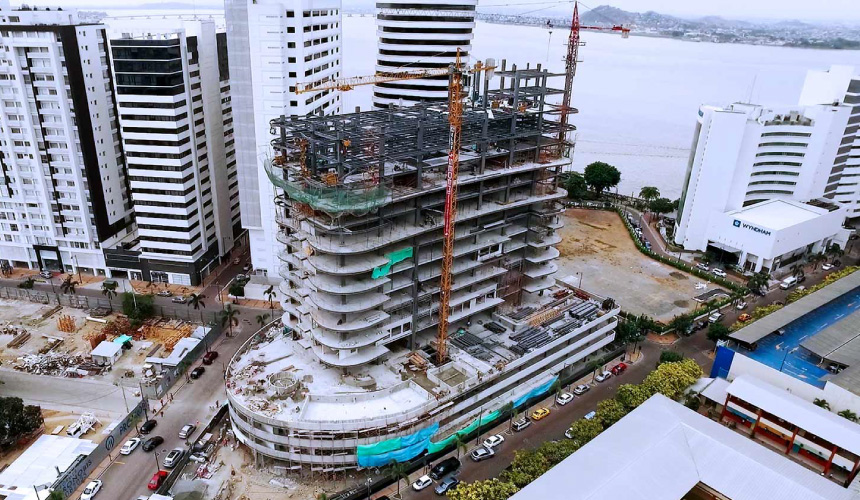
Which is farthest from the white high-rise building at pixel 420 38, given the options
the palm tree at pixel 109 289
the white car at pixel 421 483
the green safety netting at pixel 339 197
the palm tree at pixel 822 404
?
the palm tree at pixel 822 404

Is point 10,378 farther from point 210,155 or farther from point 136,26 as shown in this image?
point 136,26

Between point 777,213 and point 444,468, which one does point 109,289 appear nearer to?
point 444,468

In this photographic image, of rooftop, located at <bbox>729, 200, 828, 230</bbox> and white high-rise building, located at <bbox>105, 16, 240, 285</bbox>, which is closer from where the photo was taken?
white high-rise building, located at <bbox>105, 16, 240, 285</bbox>

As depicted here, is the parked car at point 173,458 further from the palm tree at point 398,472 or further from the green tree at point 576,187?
the green tree at point 576,187

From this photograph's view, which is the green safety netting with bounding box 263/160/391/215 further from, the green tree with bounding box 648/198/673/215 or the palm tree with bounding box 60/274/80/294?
the green tree with bounding box 648/198/673/215

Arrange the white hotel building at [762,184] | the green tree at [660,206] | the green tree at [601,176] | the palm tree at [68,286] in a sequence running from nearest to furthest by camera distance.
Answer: the palm tree at [68,286] → the white hotel building at [762,184] → the green tree at [660,206] → the green tree at [601,176]

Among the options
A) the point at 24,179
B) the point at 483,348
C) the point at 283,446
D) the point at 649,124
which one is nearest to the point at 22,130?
the point at 24,179

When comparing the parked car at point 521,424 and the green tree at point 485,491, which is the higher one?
the green tree at point 485,491

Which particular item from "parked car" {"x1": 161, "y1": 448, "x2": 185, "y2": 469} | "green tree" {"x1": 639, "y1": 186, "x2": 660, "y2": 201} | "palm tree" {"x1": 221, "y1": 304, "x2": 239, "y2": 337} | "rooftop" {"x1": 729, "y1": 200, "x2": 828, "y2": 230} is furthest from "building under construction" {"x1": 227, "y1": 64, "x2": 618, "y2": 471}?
"green tree" {"x1": 639, "y1": 186, "x2": 660, "y2": 201}
